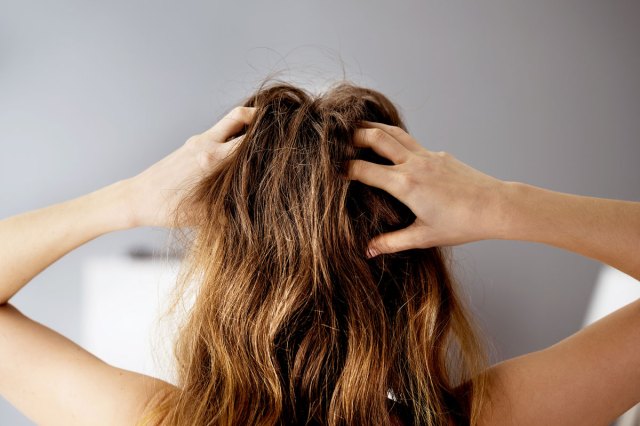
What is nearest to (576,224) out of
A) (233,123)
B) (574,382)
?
(574,382)

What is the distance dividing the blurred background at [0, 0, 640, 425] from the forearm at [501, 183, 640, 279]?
22.9 inches

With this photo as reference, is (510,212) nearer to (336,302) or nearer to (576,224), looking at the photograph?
(576,224)

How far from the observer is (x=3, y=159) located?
1.30 meters

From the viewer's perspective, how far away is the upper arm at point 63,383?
700 millimetres

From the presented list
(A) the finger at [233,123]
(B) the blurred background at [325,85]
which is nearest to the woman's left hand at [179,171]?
(A) the finger at [233,123]

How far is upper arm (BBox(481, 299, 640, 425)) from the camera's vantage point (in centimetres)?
70

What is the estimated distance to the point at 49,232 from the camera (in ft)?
2.85

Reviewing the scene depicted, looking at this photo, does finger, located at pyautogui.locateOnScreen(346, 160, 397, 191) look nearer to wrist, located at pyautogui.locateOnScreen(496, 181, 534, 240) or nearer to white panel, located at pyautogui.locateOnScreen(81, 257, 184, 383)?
wrist, located at pyautogui.locateOnScreen(496, 181, 534, 240)

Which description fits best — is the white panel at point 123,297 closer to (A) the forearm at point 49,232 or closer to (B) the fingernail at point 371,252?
(A) the forearm at point 49,232

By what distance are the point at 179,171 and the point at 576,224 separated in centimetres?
61

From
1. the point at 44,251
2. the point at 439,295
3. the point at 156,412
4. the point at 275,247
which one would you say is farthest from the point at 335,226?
the point at 44,251

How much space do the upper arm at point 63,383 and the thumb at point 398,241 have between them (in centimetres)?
36

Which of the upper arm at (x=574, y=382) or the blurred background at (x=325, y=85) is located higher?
the blurred background at (x=325, y=85)

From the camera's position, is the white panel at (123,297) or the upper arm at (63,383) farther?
the white panel at (123,297)
